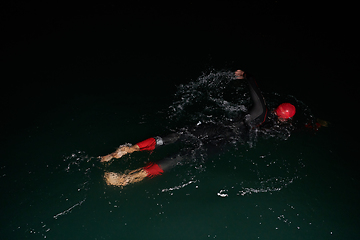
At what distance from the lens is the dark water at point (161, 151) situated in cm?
291

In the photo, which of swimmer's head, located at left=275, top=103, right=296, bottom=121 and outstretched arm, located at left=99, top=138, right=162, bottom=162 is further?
swimmer's head, located at left=275, top=103, right=296, bottom=121

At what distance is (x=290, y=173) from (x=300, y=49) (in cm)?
385

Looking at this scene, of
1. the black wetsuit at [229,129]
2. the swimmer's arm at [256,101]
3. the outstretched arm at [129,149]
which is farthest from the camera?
the swimmer's arm at [256,101]

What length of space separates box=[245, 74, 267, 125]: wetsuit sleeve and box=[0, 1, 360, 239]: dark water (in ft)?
1.16

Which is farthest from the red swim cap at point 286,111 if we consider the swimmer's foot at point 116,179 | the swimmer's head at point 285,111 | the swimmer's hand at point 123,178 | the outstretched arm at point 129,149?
the swimmer's foot at point 116,179

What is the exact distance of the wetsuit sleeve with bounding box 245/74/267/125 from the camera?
3.61 meters

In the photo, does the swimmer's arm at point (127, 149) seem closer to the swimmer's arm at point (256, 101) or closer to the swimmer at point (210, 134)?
the swimmer at point (210, 134)

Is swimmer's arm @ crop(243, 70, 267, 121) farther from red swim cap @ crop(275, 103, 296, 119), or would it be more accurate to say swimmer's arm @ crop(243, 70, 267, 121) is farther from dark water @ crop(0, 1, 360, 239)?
dark water @ crop(0, 1, 360, 239)

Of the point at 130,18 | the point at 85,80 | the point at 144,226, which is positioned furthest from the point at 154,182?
the point at 130,18

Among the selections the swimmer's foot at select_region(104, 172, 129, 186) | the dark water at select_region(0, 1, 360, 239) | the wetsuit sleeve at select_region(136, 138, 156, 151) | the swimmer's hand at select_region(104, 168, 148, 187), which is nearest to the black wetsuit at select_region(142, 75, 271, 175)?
the wetsuit sleeve at select_region(136, 138, 156, 151)

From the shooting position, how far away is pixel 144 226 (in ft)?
9.30

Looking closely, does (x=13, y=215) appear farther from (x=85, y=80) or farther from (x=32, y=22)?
(x=32, y=22)

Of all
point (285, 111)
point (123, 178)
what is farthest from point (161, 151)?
point (285, 111)

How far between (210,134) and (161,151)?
0.72 meters
